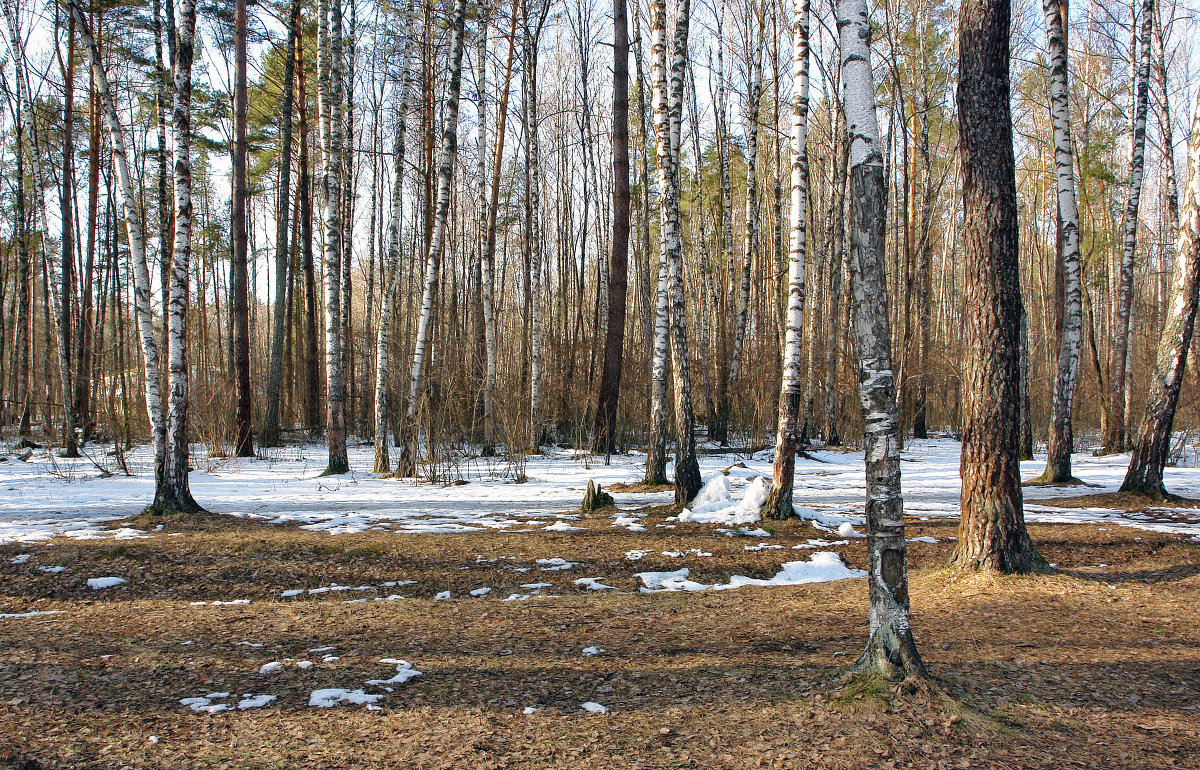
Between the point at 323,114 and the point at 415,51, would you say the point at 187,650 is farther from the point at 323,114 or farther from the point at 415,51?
the point at 415,51

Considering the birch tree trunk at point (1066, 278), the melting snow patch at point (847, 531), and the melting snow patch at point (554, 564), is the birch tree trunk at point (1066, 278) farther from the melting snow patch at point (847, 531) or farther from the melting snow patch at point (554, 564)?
the melting snow patch at point (554, 564)

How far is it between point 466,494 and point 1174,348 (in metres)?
8.27

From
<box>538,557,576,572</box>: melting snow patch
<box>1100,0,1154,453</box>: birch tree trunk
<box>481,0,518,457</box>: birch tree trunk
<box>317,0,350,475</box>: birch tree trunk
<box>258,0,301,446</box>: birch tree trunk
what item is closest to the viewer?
<box>538,557,576,572</box>: melting snow patch

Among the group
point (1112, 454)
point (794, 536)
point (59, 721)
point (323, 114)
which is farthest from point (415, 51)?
point (1112, 454)

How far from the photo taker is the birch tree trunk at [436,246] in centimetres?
998

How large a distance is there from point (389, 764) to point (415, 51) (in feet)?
40.7

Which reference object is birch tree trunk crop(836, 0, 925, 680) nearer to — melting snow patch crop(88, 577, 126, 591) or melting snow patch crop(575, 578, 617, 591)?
melting snow patch crop(575, 578, 617, 591)

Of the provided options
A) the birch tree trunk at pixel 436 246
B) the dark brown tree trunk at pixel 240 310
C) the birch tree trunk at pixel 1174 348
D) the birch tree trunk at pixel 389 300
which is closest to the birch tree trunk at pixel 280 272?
the dark brown tree trunk at pixel 240 310

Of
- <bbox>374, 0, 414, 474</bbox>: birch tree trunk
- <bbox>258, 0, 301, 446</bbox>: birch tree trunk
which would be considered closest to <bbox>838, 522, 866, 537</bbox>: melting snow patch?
<bbox>374, 0, 414, 474</bbox>: birch tree trunk

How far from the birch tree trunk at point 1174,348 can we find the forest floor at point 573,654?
1.79 meters

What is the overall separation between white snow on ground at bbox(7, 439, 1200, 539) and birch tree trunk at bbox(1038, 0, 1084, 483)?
595mm

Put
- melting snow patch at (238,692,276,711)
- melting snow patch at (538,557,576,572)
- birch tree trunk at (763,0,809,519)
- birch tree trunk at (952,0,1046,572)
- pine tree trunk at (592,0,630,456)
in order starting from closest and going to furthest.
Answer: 1. melting snow patch at (238,692,276,711)
2. birch tree trunk at (952,0,1046,572)
3. melting snow patch at (538,557,576,572)
4. birch tree trunk at (763,0,809,519)
5. pine tree trunk at (592,0,630,456)

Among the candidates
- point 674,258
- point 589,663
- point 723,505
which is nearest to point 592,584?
point 589,663

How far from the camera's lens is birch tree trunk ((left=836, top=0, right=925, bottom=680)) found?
277cm
